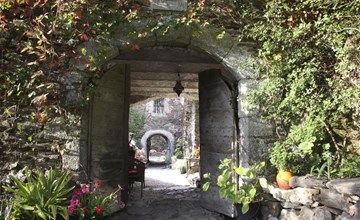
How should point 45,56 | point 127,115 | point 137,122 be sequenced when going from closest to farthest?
point 45,56 < point 127,115 < point 137,122

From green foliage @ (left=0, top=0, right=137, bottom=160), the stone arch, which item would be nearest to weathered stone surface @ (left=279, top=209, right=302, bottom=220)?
green foliage @ (left=0, top=0, right=137, bottom=160)

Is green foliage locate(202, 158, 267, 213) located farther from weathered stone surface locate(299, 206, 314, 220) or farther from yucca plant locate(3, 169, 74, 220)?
yucca plant locate(3, 169, 74, 220)

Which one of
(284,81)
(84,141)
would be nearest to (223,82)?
(284,81)

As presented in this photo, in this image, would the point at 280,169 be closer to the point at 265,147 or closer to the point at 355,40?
the point at 265,147

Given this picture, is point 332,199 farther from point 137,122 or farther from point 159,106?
point 159,106

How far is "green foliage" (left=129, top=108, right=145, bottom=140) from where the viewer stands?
61.0 feet

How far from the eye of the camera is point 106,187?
4.32 meters

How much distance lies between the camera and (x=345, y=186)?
2.60 metres

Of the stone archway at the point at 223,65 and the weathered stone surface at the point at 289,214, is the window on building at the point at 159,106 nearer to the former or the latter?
the stone archway at the point at 223,65

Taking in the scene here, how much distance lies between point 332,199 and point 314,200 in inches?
10.1

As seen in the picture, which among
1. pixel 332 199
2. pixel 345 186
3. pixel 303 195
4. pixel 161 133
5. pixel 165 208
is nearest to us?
pixel 345 186

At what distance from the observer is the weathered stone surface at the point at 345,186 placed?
2.52 m

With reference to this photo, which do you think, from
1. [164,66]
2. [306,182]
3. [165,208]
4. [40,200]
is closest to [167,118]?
[164,66]

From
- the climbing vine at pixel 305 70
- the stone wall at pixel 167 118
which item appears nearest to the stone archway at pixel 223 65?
the climbing vine at pixel 305 70
